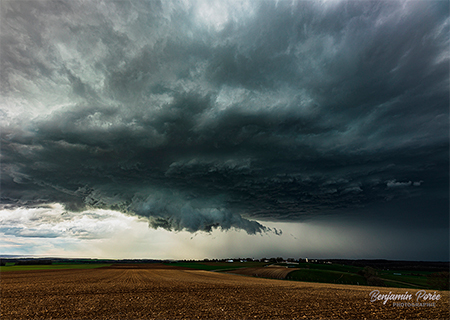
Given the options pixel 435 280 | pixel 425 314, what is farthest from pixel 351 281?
pixel 425 314

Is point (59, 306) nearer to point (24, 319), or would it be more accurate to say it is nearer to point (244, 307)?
point (24, 319)

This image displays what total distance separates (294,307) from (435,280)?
7256cm

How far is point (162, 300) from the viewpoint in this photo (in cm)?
3019

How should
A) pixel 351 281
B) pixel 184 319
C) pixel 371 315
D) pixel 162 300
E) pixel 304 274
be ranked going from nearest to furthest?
pixel 184 319, pixel 371 315, pixel 162 300, pixel 351 281, pixel 304 274

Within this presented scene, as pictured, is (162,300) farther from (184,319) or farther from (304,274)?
(304,274)

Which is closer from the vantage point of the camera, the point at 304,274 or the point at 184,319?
the point at 184,319

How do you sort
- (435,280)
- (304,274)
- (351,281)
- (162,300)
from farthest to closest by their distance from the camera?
(304,274) → (351,281) → (435,280) → (162,300)

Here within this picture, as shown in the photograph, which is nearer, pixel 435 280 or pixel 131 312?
pixel 131 312

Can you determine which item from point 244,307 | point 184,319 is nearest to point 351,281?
point 244,307

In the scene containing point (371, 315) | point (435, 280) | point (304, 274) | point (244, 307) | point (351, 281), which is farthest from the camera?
point (304, 274)

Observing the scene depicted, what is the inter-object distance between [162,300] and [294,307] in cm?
1659

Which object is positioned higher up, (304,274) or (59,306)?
(59,306)

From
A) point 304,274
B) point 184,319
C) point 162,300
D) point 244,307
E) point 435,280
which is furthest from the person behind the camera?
point 304,274

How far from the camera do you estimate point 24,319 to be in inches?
834
